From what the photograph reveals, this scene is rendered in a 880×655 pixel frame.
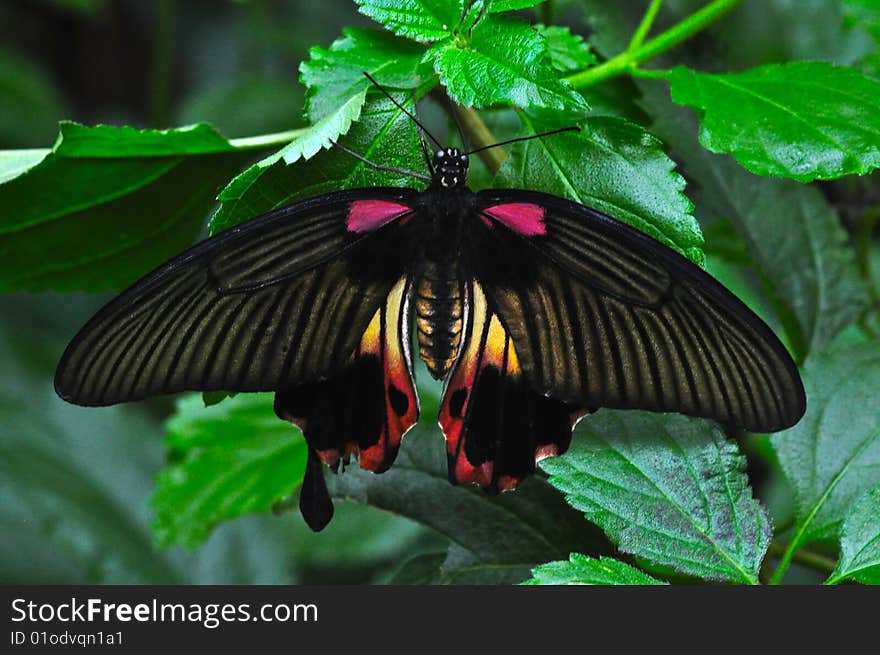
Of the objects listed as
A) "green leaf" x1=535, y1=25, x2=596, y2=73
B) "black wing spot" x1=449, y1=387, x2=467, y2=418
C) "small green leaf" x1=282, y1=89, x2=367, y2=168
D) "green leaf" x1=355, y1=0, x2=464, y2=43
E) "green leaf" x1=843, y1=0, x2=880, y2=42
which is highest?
"green leaf" x1=843, y1=0, x2=880, y2=42

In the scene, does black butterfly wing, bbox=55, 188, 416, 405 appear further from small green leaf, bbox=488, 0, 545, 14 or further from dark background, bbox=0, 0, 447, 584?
dark background, bbox=0, 0, 447, 584

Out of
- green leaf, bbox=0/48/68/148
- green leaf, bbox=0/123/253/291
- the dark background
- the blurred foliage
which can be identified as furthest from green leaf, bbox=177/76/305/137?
green leaf, bbox=0/123/253/291

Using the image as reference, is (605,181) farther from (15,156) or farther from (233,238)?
(15,156)

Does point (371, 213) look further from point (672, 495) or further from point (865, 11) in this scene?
point (865, 11)

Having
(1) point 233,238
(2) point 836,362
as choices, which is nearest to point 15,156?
(1) point 233,238

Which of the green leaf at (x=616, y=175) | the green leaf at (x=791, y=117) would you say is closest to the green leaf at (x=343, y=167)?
the green leaf at (x=616, y=175)

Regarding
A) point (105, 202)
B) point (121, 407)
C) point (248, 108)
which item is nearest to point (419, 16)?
point (105, 202)

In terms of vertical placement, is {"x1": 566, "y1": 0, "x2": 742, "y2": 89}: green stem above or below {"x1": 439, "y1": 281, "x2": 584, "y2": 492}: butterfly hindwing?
above
